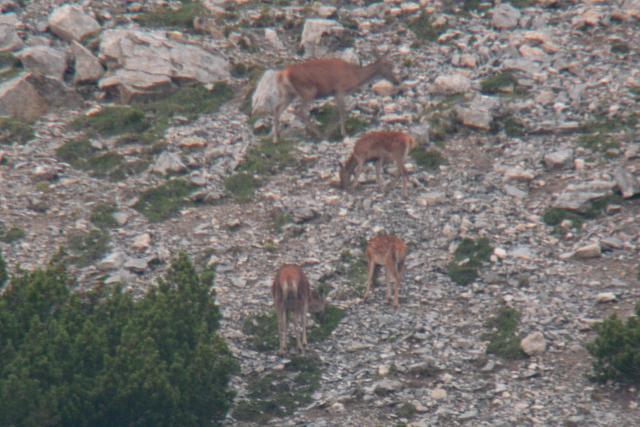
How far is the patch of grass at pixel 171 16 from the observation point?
2775 centimetres

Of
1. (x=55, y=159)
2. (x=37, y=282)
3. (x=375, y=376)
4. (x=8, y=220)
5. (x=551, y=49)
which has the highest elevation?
(x=551, y=49)

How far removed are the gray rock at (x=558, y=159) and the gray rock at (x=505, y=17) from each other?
19.3 feet

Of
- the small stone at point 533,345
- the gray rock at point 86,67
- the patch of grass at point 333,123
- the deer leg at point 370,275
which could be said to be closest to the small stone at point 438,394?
the small stone at point 533,345

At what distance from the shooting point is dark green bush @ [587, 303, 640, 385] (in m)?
15.6

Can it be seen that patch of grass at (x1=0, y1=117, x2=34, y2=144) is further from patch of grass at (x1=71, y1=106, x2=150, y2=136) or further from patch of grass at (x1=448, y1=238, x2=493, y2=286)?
patch of grass at (x1=448, y1=238, x2=493, y2=286)

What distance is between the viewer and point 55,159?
23.2m

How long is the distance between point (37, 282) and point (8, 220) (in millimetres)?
5520

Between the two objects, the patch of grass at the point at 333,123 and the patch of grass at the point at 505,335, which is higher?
the patch of grass at the point at 333,123

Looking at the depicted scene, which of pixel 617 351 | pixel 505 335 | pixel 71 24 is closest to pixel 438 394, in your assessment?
pixel 505 335

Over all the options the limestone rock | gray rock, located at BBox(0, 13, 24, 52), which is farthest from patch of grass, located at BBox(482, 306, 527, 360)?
gray rock, located at BBox(0, 13, 24, 52)

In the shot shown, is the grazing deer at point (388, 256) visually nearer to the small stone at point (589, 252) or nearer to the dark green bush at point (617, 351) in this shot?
the small stone at point (589, 252)

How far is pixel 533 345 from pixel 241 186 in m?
7.42

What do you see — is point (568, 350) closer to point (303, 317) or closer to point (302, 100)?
point (303, 317)

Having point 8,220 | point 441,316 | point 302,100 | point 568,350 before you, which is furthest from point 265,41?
point 568,350
